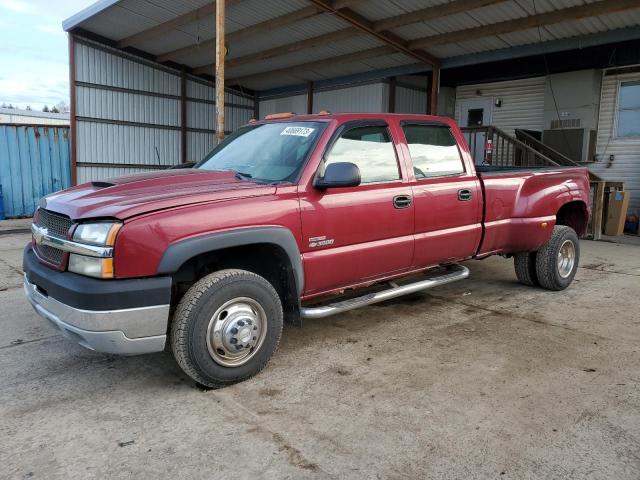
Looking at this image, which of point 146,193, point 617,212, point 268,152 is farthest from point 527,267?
point 617,212

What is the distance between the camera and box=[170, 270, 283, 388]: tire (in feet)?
10.6

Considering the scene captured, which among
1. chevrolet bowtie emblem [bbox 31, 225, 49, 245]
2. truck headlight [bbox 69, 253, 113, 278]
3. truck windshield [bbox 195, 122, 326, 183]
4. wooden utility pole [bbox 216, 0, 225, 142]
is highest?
wooden utility pole [bbox 216, 0, 225, 142]

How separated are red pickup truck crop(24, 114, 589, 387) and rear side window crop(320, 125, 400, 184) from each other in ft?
0.04

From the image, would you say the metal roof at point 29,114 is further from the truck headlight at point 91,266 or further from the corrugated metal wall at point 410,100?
the truck headlight at point 91,266

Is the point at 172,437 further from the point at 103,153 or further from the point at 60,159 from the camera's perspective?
the point at 103,153

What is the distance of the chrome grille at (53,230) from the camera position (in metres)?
3.31

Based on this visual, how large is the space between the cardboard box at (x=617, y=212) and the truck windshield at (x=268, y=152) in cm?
954

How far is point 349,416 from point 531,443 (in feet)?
→ 3.33

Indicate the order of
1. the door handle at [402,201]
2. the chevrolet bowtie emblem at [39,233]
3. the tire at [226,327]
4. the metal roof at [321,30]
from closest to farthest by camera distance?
1. the tire at [226,327]
2. the chevrolet bowtie emblem at [39,233]
3. the door handle at [402,201]
4. the metal roof at [321,30]

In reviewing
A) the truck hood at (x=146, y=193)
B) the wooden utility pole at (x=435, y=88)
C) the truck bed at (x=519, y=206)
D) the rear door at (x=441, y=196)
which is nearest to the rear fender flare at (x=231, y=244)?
the truck hood at (x=146, y=193)

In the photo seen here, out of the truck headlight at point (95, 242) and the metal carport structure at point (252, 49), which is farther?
the metal carport structure at point (252, 49)

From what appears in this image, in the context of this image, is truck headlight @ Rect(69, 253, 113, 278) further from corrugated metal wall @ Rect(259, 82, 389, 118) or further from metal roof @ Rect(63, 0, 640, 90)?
corrugated metal wall @ Rect(259, 82, 389, 118)

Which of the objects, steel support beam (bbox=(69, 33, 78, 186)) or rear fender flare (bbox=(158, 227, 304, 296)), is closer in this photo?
rear fender flare (bbox=(158, 227, 304, 296))

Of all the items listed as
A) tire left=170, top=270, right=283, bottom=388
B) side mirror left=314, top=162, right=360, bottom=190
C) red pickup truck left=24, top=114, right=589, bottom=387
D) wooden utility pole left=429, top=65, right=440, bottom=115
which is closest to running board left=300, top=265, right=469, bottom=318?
red pickup truck left=24, top=114, right=589, bottom=387
